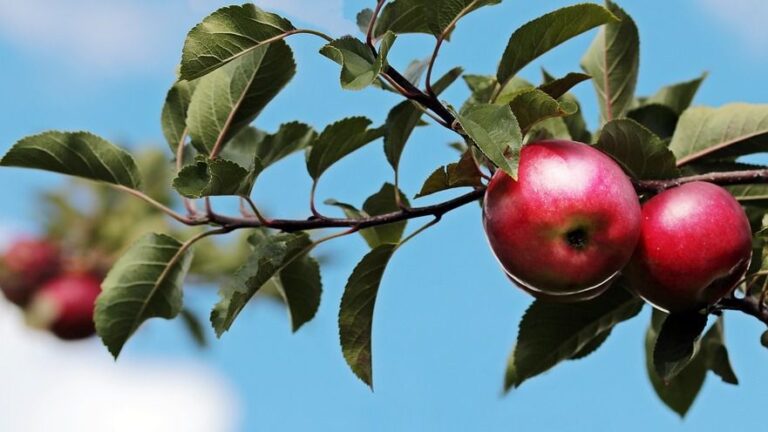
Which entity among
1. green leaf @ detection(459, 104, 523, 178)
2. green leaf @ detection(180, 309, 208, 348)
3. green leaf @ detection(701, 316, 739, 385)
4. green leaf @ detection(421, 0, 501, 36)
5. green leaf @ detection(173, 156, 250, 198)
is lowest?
green leaf @ detection(180, 309, 208, 348)

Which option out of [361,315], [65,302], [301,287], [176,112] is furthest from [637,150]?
[65,302]

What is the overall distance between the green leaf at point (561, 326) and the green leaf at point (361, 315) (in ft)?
0.74

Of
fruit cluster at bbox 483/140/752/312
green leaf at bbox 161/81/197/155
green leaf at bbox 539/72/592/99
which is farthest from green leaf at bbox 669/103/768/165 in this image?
green leaf at bbox 161/81/197/155

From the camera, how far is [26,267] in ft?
13.3

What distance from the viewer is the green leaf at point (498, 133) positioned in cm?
105

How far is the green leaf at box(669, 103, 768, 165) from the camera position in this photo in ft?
4.75

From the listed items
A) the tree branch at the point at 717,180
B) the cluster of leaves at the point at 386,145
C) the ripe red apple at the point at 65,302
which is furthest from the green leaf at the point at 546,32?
the ripe red apple at the point at 65,302

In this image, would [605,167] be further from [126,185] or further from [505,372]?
[126,185]

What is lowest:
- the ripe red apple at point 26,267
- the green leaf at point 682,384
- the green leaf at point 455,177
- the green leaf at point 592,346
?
the ripe red apple at point 26,267

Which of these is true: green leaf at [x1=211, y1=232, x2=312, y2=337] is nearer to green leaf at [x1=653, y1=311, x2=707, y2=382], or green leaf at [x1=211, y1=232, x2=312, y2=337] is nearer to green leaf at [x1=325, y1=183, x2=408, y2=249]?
green leaf at [x1=325, y1=183, x2=408, y2=249]

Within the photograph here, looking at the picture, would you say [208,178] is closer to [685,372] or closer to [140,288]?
[140,288]

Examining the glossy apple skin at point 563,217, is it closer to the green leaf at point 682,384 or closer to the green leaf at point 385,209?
the green leaf at point 385,209

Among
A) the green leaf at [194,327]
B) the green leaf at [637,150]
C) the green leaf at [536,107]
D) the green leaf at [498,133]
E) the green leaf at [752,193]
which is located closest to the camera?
the green leaf at [498,133]

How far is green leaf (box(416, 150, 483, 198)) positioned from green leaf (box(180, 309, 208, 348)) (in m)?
2.68
